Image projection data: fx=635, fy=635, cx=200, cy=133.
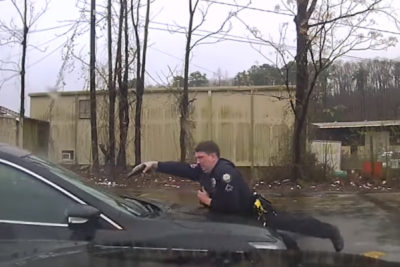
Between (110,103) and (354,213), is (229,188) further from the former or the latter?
(110,103)

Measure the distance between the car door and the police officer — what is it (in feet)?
4.90

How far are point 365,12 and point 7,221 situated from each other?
14.0 meters

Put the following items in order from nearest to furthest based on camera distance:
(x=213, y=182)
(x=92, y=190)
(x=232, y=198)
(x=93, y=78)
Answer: (x=92, y=190) → (x=232, y=198) → (x=213, y=182) → (x=93, y=78)

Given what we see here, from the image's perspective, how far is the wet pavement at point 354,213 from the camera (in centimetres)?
782

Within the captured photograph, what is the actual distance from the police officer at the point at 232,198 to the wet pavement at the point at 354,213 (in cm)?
11

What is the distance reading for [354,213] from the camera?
37.1ft

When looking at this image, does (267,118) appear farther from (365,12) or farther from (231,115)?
(365,12)

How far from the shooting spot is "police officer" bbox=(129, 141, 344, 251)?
4953mm

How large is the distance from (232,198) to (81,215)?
1601 mm

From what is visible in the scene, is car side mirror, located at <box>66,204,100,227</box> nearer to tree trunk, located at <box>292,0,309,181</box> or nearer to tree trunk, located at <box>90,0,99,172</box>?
tree trunk, located at <box>292,0,309,181</box>

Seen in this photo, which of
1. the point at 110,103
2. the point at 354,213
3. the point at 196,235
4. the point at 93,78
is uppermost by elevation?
the point at 93,78

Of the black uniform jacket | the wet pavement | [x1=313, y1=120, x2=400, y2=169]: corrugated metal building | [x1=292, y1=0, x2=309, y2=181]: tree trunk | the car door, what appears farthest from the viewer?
[x1=313, y1=120, x2=400, y2=169]: corrugated metal building

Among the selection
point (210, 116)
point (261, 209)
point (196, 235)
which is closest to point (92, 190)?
point (196, 235)

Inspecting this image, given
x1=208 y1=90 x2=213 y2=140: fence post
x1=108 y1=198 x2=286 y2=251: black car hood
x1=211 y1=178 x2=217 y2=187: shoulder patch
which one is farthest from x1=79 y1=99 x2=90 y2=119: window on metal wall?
x1=108 y1=198 x2=286 y2=251: black car hood
